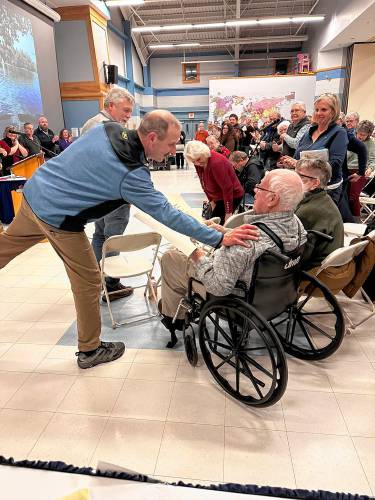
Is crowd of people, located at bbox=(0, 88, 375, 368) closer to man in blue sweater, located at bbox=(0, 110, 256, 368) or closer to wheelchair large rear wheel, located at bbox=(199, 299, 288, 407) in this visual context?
man in blue sweater, located at bbox=(0, 110, 256, 368)

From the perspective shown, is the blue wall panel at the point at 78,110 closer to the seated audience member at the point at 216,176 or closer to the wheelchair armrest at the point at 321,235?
the seated audience member at the point at 216,176

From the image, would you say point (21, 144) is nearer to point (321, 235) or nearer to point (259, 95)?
point (321, 235)

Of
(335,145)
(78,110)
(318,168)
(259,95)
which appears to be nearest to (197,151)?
(335,145)

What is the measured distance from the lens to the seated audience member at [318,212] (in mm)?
2053

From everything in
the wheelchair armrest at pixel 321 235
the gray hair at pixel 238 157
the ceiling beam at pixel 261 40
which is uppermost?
the ceiling beam at pixel 261 40

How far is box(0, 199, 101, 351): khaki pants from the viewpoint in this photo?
5.95 feet

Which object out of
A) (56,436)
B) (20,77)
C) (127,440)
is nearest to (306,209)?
(127,440)

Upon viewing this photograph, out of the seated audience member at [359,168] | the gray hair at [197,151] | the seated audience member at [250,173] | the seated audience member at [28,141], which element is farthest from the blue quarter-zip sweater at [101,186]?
the seated audience member at [28,141]

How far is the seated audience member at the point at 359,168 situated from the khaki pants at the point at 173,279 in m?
2.75

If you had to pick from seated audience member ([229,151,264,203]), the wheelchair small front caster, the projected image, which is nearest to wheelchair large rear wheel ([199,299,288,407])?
the wheelchair small front caster

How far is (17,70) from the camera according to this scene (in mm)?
6570

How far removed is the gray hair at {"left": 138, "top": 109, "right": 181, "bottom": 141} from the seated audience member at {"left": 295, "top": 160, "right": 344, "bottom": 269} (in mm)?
934

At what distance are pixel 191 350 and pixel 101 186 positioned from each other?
100cm

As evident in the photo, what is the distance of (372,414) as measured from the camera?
1671mm
